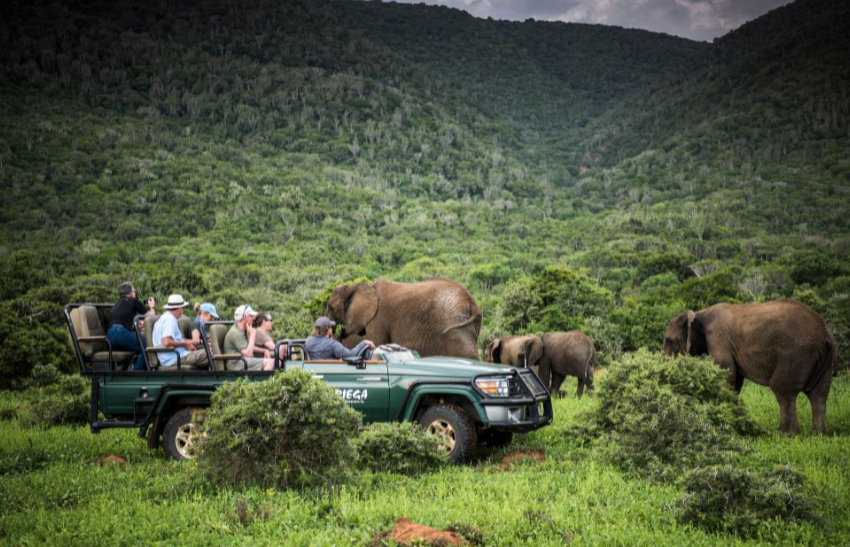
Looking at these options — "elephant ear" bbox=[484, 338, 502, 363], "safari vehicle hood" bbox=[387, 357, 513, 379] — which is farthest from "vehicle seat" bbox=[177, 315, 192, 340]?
"elephant ear" bbox=[484, 338, 502, 363]

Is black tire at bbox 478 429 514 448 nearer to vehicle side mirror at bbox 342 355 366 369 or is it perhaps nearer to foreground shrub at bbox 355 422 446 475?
foreground shrub at bbox 355 422 446 475

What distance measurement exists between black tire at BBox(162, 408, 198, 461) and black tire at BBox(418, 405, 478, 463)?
333 centimetres

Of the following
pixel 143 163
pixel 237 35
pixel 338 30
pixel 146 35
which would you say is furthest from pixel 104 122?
pixel 338 30

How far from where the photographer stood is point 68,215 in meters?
81.0

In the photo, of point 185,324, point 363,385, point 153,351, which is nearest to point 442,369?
point 363,385

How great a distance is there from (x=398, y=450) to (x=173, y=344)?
4.05m

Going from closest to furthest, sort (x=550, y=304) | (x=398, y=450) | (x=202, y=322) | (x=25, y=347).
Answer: (x=398, y=450) < (x=202, y=322) < (x=25, y=347) < (x=550, y=304)

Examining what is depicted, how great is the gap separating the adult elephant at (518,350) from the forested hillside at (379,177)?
9.10 meters

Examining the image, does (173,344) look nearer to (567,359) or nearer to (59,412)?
(59,412)

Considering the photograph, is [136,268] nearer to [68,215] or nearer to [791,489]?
[68,215]

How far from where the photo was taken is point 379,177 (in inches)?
4683

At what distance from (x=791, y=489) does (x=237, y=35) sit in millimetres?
184997

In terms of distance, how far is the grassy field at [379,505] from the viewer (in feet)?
25.2

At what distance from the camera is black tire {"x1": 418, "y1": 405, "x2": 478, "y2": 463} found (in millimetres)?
10969
